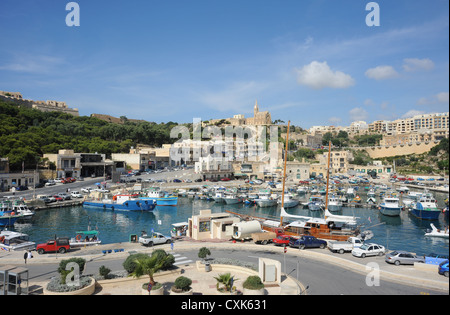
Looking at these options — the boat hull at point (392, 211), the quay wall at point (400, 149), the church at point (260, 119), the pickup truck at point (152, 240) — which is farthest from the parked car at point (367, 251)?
the church at point (260, 119)

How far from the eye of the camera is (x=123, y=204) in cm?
3762

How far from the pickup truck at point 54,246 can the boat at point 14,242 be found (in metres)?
2.03

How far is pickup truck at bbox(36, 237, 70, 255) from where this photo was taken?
1658cm

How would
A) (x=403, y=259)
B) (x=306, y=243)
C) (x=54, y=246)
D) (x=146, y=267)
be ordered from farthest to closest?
Result: (x=54, y=246), (x=306, y=243), (x=403, y=259), (x=146, y=267)

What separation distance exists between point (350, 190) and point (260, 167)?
913 inches

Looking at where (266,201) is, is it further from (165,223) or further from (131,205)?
(131,205)

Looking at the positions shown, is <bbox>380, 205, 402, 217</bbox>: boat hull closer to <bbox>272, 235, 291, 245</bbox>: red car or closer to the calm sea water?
the calm sea water

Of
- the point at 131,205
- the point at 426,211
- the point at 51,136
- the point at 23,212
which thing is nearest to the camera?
the point at 23,212

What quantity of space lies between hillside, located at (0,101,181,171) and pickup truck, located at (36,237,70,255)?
34738 millimetres

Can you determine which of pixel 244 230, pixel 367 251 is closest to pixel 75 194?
pixel 244 230

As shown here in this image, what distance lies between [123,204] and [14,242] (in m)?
18.9

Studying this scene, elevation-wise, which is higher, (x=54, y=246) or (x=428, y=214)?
(x=54, y=246)
